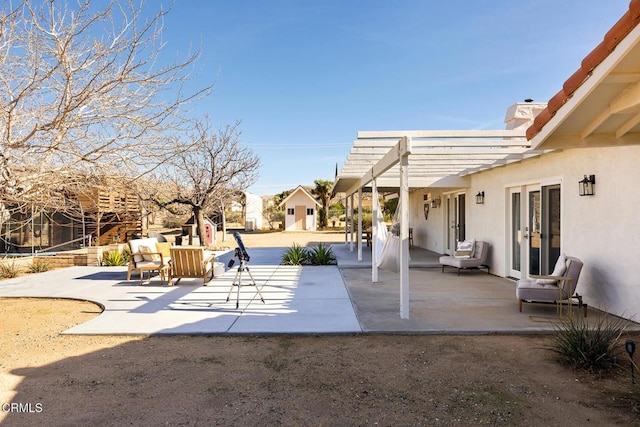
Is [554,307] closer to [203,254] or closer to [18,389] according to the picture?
[203,254]

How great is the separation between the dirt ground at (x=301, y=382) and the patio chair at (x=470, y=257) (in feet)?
16.4

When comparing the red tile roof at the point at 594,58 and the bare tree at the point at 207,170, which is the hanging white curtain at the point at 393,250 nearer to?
the red tile roof at the point at 594,58

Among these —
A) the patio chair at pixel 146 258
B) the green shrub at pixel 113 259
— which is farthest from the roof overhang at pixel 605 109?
the green shrub at pixel 113 259

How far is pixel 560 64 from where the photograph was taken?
10523 mm

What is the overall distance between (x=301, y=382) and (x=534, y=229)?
21.3 feet

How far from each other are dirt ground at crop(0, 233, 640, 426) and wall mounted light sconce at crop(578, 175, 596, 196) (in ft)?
8.50

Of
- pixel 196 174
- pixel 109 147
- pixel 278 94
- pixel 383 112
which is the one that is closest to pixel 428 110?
pixel 383 112

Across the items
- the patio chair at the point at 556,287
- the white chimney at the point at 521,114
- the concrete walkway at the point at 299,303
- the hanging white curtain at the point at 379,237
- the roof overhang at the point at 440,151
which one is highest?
the white chimney at the point at 521,114

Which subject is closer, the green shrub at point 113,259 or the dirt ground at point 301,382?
the dirt ground at point 301,382

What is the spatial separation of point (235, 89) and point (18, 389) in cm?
1118

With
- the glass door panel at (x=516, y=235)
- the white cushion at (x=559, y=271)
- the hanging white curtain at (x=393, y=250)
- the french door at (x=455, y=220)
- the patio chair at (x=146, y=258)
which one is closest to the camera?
the white cushion at (x=559, y=271)

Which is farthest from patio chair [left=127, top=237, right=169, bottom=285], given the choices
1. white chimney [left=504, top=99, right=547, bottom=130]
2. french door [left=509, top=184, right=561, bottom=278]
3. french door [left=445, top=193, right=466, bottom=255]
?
french door [left=445, top=193, right=466, bottom=255]

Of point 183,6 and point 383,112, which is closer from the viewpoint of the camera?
point 183,6

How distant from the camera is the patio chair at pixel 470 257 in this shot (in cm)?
1004
